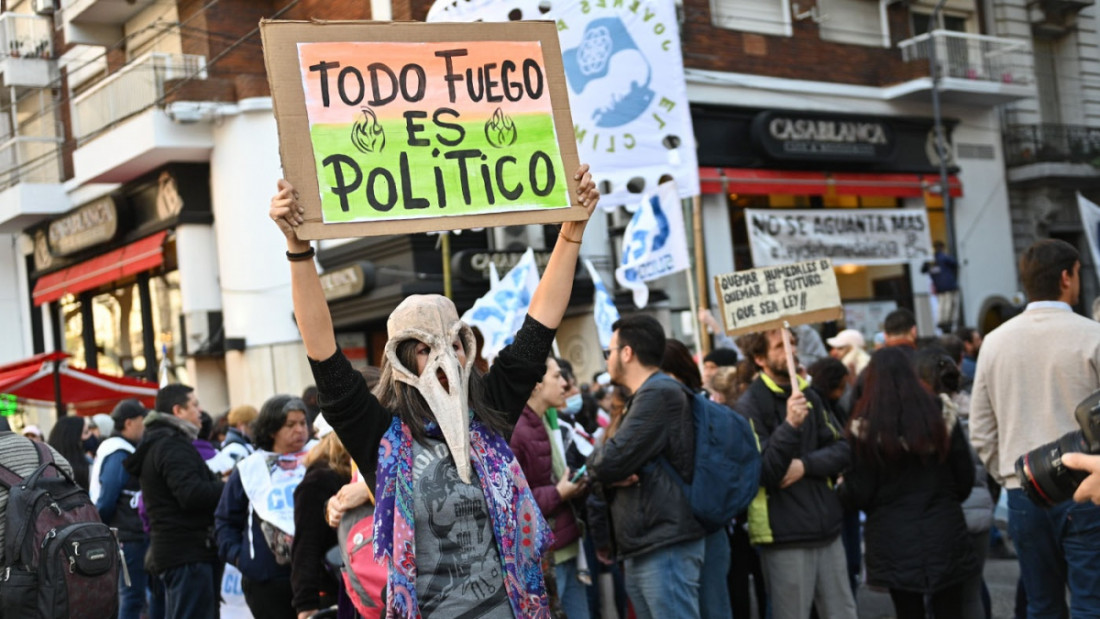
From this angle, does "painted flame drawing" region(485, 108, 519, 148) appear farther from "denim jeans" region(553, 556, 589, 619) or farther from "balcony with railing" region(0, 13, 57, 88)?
"balcony with railing" region(0, 13, 57, 88)

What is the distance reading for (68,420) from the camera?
30.7 feet

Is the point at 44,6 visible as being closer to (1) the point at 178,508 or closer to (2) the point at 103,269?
(2) the point at 103,269

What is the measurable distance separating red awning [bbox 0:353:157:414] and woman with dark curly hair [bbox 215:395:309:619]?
6.70m

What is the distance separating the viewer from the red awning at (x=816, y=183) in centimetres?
1861

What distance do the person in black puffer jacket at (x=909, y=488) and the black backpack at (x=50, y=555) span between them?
3.54 meters

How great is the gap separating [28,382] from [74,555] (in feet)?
28.5

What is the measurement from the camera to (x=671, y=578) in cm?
535

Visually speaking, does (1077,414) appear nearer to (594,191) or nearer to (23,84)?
(594,191)

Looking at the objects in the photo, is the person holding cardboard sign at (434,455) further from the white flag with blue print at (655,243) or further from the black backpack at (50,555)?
the white flag with blue print at (655,243)

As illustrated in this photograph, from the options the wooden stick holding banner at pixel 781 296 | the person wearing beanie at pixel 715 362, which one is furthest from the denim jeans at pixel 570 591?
the person wearing beanie at pixel 715 362

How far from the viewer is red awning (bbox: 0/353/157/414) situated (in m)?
12.3

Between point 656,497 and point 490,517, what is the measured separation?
7.18ft

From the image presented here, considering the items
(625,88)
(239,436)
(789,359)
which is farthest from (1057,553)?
Result: (625,88)

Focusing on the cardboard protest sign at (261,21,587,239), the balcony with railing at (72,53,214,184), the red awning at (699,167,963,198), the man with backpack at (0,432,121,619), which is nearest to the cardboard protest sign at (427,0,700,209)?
the man with backpack at (0,432,121,619)
